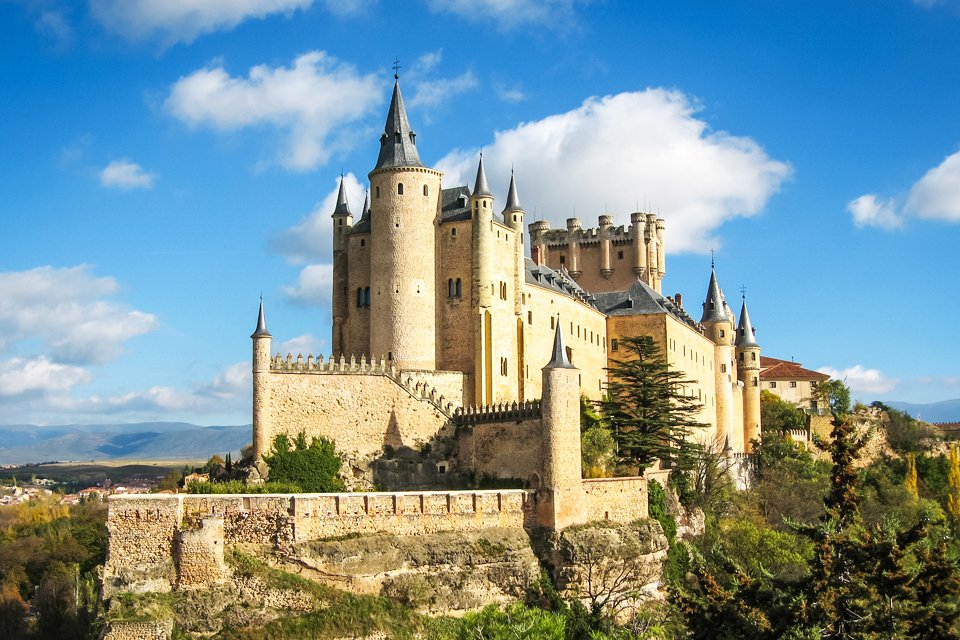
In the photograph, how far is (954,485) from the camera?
266ft

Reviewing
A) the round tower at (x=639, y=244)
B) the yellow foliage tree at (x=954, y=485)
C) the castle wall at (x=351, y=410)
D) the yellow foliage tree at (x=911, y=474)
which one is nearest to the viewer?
the castle wall at (x=351, y=410)

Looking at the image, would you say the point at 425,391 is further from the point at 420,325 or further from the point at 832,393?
the point at 832,393

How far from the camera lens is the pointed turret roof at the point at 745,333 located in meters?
86.9

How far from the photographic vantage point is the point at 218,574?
3881 centimetres

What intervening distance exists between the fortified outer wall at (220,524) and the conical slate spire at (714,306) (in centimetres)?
4248

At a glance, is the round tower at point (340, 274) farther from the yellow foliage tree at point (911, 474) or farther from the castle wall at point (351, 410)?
the yellow foliage tree at point (911, 474)

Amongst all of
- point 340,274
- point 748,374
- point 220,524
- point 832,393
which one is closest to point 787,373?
point 832,393

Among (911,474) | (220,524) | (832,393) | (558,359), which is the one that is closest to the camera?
(220,524)

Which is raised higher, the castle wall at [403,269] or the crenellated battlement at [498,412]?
the castle wall at [403,269]

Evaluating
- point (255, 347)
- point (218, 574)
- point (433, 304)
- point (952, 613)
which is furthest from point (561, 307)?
point (952, 613)

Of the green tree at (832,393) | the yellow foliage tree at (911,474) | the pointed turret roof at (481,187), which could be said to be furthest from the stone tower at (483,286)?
the green tree at (832,393)

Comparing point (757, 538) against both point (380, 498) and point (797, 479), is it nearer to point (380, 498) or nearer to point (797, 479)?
point (797, 479)

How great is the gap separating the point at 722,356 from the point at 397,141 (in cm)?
3376

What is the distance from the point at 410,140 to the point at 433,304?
8428 millimetres
